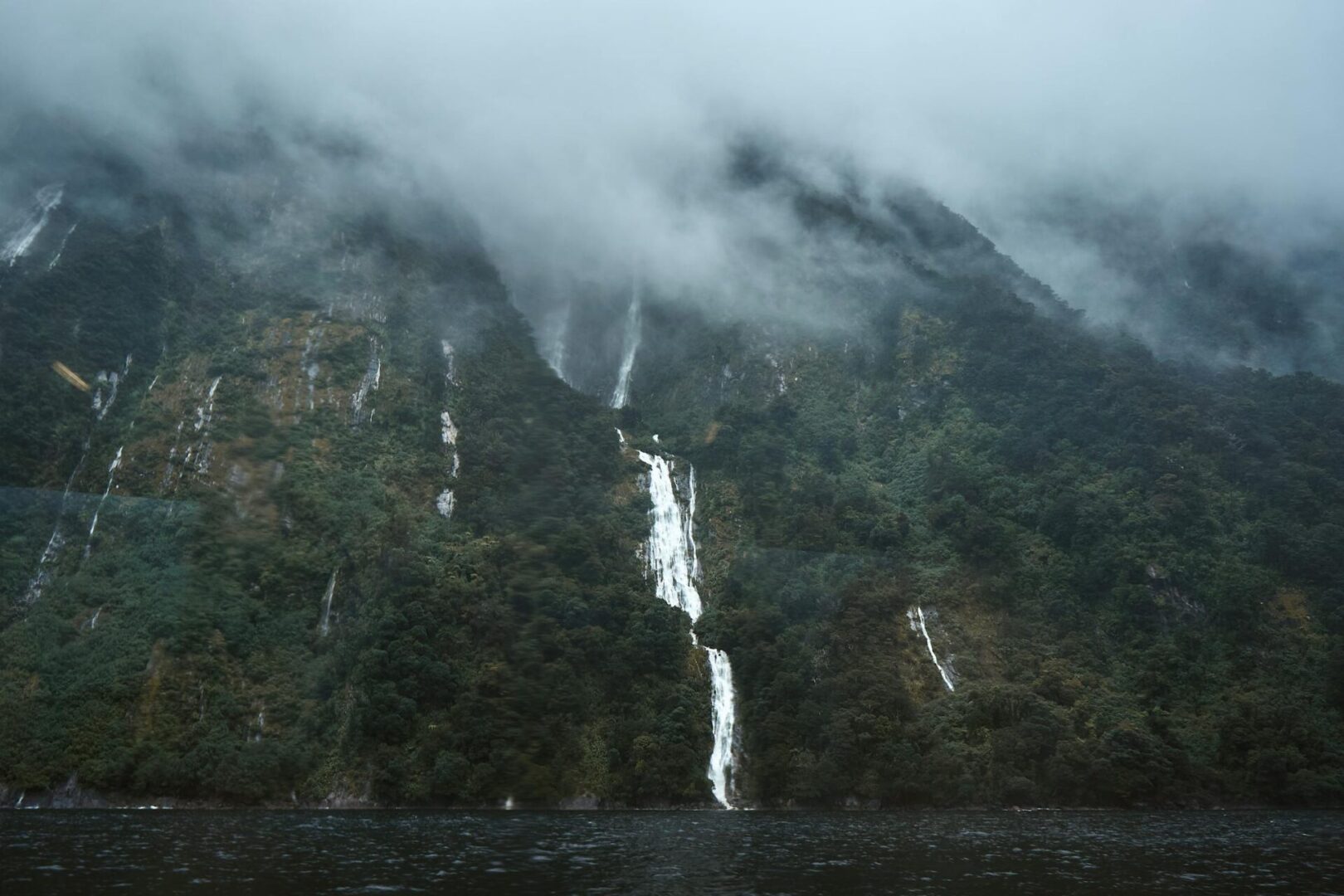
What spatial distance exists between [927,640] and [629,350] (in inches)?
2710

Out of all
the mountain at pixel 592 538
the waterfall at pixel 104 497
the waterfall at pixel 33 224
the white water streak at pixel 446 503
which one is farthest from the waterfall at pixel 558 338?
the waterfall at pixel 104 497

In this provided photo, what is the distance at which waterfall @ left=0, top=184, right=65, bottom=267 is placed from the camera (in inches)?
3408

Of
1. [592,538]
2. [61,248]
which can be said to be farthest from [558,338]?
[592,538]

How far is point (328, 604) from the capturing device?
62.0 meters

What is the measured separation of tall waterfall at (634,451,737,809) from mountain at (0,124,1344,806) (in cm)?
30

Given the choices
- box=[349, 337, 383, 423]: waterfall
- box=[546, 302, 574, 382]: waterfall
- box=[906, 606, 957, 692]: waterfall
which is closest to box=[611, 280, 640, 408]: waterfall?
box=[546, 302, 574, 382]: waterfall

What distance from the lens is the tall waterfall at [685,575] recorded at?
56.9m

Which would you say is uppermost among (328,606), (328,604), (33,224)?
(33,224)

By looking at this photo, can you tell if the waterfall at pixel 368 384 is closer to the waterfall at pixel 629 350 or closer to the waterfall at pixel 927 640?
the waterfall at pixel 629 350

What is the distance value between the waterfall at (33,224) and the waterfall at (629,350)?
61476 mm

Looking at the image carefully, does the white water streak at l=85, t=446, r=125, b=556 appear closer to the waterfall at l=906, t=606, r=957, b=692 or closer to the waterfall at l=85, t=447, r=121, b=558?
the waterfall at l=85, t=447, r=121, b=558

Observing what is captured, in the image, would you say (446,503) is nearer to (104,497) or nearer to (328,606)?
(328,606)

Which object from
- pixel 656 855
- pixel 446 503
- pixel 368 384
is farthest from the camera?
pixel 368 384

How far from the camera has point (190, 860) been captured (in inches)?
863
